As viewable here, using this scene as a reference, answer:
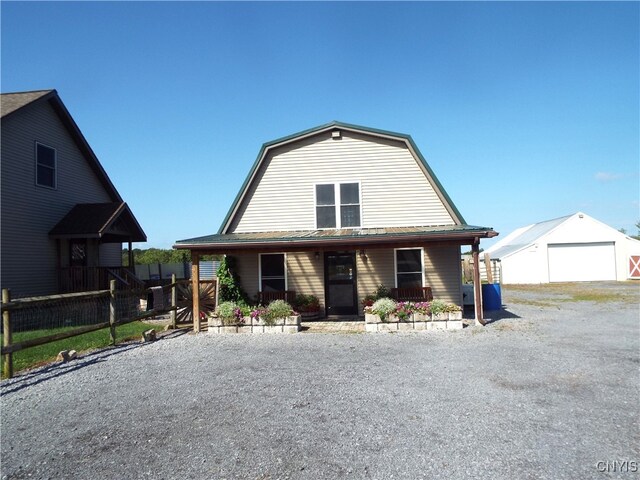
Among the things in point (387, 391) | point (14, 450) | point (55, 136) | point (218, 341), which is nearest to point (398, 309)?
point (218, 341)

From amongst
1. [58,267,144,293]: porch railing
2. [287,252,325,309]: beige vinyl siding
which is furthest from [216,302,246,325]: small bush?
[58,267,144,293]: porch railing

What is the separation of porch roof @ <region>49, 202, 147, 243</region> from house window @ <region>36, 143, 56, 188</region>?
144 cm

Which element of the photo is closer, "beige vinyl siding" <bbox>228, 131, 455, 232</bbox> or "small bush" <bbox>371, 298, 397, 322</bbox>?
"small bush" <bbox>371, 298, 397, 322</bbox>

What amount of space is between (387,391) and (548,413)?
2.01m

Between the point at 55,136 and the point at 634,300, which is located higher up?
the point at 55,136

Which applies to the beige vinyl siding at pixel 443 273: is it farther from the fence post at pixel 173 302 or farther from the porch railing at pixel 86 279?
the porch railing at pixel 86 279

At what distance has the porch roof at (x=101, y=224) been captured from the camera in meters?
16.2

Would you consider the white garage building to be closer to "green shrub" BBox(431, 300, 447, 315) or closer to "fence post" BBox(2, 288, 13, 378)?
"green shrub" BBox(431, 300, 447, 315)

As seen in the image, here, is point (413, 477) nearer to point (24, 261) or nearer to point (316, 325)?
point (316, 325)

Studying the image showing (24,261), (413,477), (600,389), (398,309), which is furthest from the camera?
(24,261)

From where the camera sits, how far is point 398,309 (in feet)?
37.2

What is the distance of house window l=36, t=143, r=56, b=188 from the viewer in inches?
634

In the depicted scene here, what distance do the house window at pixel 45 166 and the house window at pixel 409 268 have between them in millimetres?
13567

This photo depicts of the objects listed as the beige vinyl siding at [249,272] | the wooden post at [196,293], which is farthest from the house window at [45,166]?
the beige vinyl siding at [249,272]
